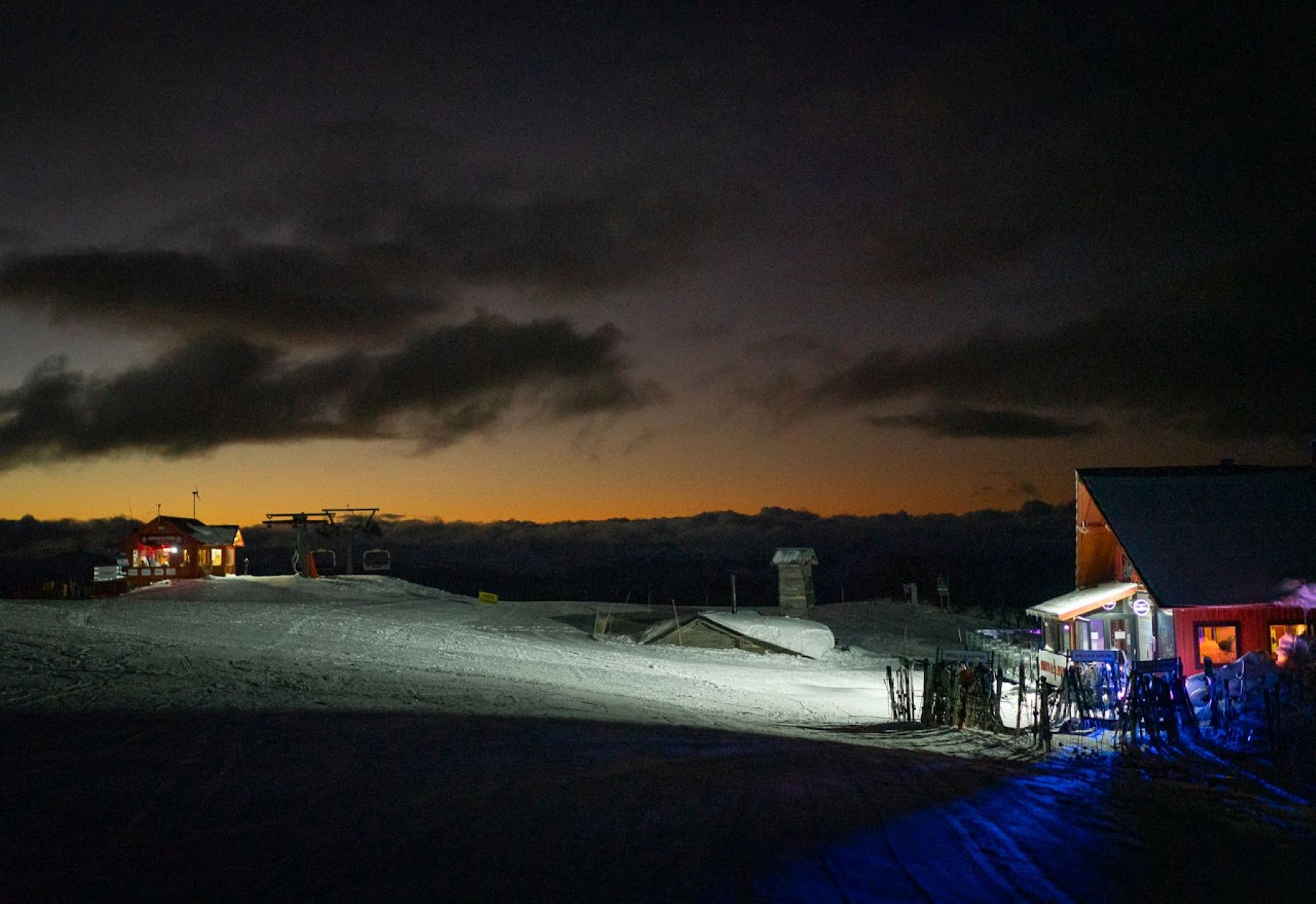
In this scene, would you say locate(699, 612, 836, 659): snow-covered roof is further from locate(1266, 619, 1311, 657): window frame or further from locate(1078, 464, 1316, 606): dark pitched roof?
locate(1266, 619, 1311, 657): window frame

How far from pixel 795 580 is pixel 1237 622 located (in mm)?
20178

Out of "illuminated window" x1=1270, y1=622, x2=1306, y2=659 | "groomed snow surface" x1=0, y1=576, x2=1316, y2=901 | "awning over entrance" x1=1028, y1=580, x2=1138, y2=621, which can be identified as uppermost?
"awning over entrance" x1=1028, y1=580, x2=1138, y2=621

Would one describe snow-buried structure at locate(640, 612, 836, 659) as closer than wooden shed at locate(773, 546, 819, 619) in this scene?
Yes

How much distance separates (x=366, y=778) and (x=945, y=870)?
18.0 feet

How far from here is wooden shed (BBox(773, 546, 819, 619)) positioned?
39.8 meters

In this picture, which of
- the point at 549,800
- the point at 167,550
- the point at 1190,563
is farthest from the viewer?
the point at 167,550

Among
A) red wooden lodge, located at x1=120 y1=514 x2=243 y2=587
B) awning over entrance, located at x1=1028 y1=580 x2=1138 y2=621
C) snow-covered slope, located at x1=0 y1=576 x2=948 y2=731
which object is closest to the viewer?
snow-covered slope, located at x1=0 y1=576 x2=948 y2=731

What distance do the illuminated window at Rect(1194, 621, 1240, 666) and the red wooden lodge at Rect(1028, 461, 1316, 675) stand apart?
0.07ft

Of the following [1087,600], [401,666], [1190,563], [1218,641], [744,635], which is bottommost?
[744,635]

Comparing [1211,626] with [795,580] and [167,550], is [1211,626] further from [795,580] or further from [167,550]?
[167,550]

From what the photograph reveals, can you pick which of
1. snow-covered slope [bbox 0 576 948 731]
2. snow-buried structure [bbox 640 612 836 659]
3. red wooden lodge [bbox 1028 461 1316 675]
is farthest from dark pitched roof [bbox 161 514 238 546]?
red wooden lodge [bbox 1028 461 1316 675]

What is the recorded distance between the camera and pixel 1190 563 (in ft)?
72.4

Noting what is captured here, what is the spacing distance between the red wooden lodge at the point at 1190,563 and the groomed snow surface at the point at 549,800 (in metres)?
7.81

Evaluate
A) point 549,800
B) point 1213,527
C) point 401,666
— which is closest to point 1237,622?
point 1213,527
